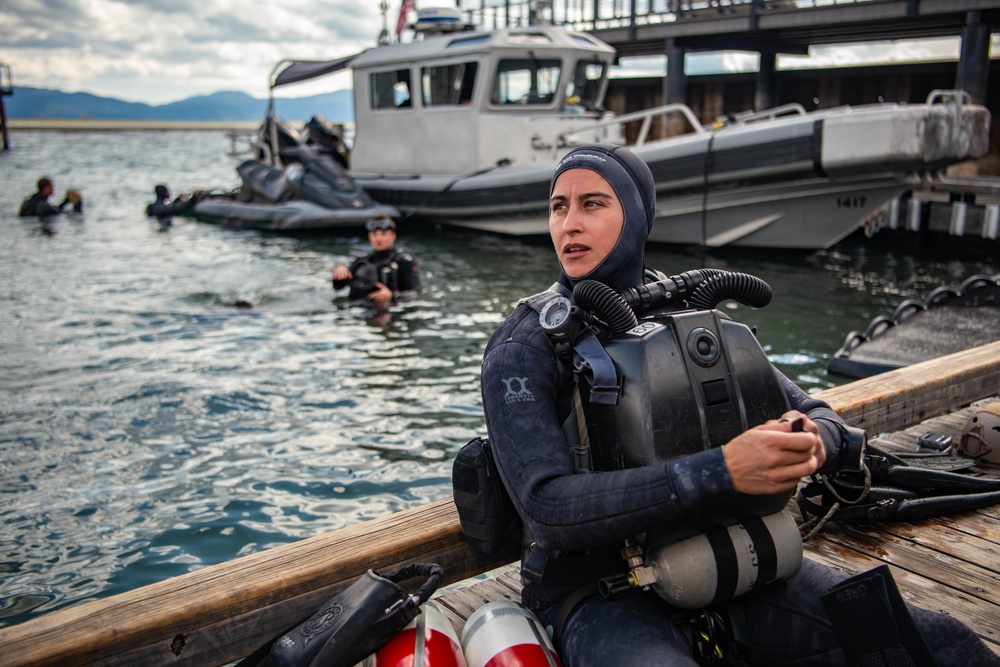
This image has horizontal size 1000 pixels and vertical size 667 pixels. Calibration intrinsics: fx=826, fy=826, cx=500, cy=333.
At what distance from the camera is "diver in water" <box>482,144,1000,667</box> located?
57.3 inches

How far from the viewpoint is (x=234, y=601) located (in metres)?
1.70

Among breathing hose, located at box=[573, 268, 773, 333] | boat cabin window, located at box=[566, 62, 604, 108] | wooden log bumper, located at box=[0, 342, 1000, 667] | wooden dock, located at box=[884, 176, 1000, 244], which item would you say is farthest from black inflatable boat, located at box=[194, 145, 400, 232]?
breathing hose, located at box=[573, 268, 773, 333]

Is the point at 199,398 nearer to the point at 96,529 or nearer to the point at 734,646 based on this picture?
the point at 96,529

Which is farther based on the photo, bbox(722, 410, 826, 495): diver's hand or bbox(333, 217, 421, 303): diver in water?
bbox(333, 217, 421, 303): diver in water

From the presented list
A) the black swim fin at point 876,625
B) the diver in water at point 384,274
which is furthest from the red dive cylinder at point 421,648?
the diver in water at point 384,274

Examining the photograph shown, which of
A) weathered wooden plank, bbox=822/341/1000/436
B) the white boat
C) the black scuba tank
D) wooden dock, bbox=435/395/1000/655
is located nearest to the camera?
the black scuba tank

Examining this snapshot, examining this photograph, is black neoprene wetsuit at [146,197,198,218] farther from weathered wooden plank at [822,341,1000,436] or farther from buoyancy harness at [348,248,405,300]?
weathered wooden plank at [822,341,1000,436]

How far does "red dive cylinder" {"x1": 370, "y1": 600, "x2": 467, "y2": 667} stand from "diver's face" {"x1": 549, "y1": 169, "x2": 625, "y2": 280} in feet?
2.56

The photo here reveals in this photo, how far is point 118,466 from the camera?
14.1ft

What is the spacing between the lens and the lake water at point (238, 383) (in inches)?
146

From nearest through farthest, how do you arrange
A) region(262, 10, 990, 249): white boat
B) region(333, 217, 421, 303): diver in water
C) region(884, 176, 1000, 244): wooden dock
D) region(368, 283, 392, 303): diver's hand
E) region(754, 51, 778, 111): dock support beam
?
region(368, 283, 392, 303): diver's hand, region(333, 217, 421, 303): diver in water, region(262, 10, 990, 249): white boat, region(884, 176, 1000, 244): wooden dock, region(754, 51, 778, 111): dock support beam

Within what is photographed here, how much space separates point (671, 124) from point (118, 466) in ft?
52.1

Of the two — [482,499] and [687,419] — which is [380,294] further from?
[687,419]

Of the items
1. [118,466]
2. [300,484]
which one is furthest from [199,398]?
[300,484]
